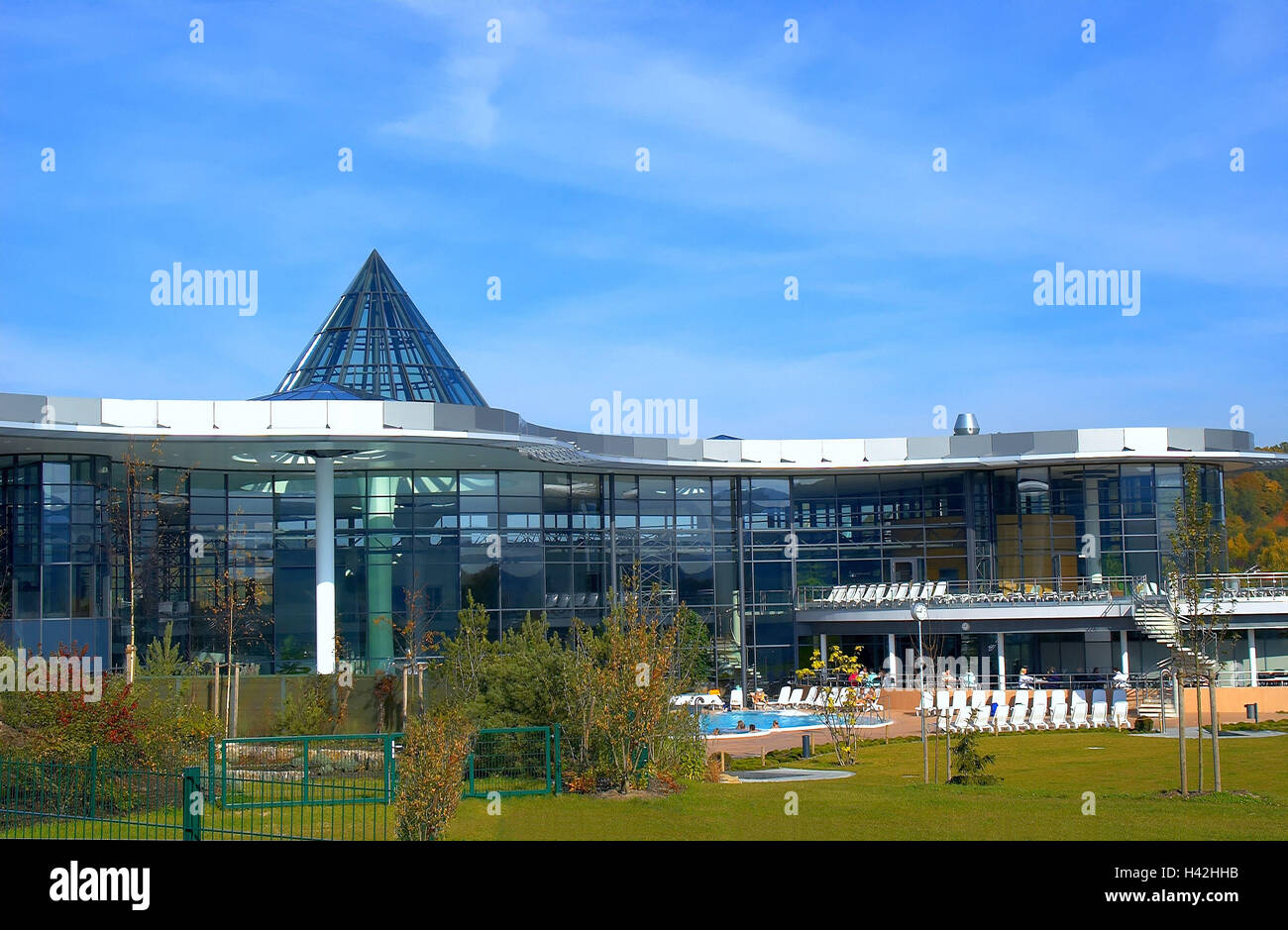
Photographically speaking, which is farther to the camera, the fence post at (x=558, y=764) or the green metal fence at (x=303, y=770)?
the fence post at (x=558, y=764)

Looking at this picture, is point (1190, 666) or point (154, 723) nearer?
point (154, 723)

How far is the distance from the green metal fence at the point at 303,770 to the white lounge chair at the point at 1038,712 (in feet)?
61.8

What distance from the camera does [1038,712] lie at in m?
34.9

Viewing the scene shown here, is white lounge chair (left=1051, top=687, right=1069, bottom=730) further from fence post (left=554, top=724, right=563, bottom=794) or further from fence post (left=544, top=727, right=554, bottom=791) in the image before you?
fence post (left=544, top=727, right=554, bottom=791)

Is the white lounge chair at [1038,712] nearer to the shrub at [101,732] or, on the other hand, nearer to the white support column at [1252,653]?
the white support column at [1252,653]

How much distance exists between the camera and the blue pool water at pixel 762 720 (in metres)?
37.7

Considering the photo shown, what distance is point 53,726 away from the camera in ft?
64.9

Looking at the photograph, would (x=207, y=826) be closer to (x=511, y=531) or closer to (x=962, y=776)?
(x=962, y=776)

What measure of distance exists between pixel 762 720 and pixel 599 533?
8.77m

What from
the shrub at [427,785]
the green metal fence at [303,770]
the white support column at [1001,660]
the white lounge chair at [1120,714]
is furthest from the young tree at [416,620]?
the shrub at [427,785]

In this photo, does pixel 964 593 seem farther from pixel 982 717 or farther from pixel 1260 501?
pixel 1260 501

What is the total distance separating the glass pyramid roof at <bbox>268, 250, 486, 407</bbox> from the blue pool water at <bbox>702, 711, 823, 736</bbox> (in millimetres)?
13612

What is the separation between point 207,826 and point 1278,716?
1118 inches
